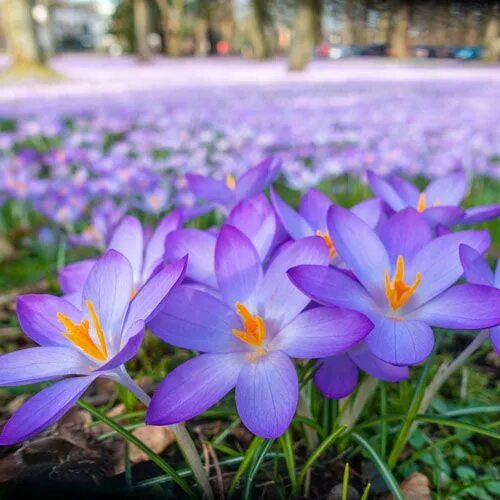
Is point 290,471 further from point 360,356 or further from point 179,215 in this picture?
point 179,215

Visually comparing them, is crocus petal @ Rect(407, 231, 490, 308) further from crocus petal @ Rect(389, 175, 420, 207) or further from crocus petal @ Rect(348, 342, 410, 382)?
crocus petal @ Rect(389, 175, 420, 207)

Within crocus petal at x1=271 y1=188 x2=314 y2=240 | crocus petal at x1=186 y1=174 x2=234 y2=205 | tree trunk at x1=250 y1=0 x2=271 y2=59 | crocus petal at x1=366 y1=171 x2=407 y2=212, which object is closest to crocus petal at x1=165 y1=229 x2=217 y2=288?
crocus petal at x1=271 y1=188 x2=314 y2=240

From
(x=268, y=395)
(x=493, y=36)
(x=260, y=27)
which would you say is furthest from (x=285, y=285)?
(x=260, y=27)

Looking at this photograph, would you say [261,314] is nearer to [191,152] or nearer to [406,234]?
[406,234]

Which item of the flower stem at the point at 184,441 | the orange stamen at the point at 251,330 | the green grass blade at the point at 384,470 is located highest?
the orange stamen at the point at 251,330

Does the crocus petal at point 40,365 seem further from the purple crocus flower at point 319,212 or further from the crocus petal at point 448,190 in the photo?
the crocus petal at point 448,190

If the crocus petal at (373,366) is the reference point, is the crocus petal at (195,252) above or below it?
above

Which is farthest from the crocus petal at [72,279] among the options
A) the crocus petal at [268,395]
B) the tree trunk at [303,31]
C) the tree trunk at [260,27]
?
the tree trunk at [260,27]
